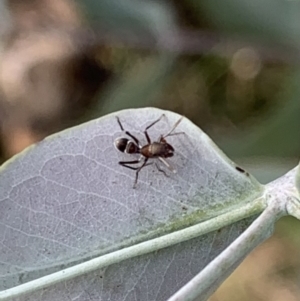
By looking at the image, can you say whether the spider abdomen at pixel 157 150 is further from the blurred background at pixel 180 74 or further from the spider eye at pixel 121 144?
the blurred background at pixel 180 74

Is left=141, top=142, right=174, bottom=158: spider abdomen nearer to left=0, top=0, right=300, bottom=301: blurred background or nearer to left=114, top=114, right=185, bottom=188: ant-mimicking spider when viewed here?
left=114, top=114, right=185, bottom=188: ant-mimicking spider

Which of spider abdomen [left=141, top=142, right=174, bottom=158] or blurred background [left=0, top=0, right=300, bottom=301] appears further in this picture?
blurred background [left=0, top=0, right=300, bottom=301]

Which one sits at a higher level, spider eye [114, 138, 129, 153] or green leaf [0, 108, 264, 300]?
spider eye [114, 138, 129, 153]

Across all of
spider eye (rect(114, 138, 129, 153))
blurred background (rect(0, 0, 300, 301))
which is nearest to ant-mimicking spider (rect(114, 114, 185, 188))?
spider eye (rect(114, 138, 129, 153))

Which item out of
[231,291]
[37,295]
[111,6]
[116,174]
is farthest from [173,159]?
[231,291]

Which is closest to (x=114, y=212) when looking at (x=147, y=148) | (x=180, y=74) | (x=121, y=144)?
(x=121, y=144)

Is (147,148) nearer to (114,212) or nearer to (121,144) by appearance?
(121,144)

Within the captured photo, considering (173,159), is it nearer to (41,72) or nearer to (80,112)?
(80,112)

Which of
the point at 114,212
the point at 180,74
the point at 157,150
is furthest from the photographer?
the point at 180,74
